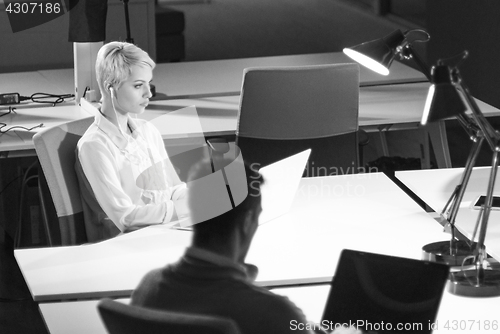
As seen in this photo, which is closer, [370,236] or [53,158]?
[370,236]

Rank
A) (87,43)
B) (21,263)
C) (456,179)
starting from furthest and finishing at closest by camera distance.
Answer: (87,43) → (456,179) → (21,263)

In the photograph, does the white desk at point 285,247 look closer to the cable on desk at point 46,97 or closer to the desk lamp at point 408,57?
the desk lamp at point 408,57

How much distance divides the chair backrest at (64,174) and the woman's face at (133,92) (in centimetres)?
16

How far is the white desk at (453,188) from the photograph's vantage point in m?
2.21

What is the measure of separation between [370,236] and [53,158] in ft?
3.23

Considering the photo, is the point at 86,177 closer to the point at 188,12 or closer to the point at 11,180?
the point at 11,180

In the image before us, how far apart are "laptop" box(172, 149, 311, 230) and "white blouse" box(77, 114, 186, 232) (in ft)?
0.68

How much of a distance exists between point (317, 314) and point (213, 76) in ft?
8.50

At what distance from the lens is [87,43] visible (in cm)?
357

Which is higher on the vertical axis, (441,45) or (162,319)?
(162,319)

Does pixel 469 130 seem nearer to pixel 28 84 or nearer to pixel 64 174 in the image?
pixel 64 174

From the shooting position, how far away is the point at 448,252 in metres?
2.02

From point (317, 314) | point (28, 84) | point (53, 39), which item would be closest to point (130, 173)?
point (317, 314)

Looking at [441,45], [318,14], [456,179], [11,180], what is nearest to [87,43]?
[11,180]
